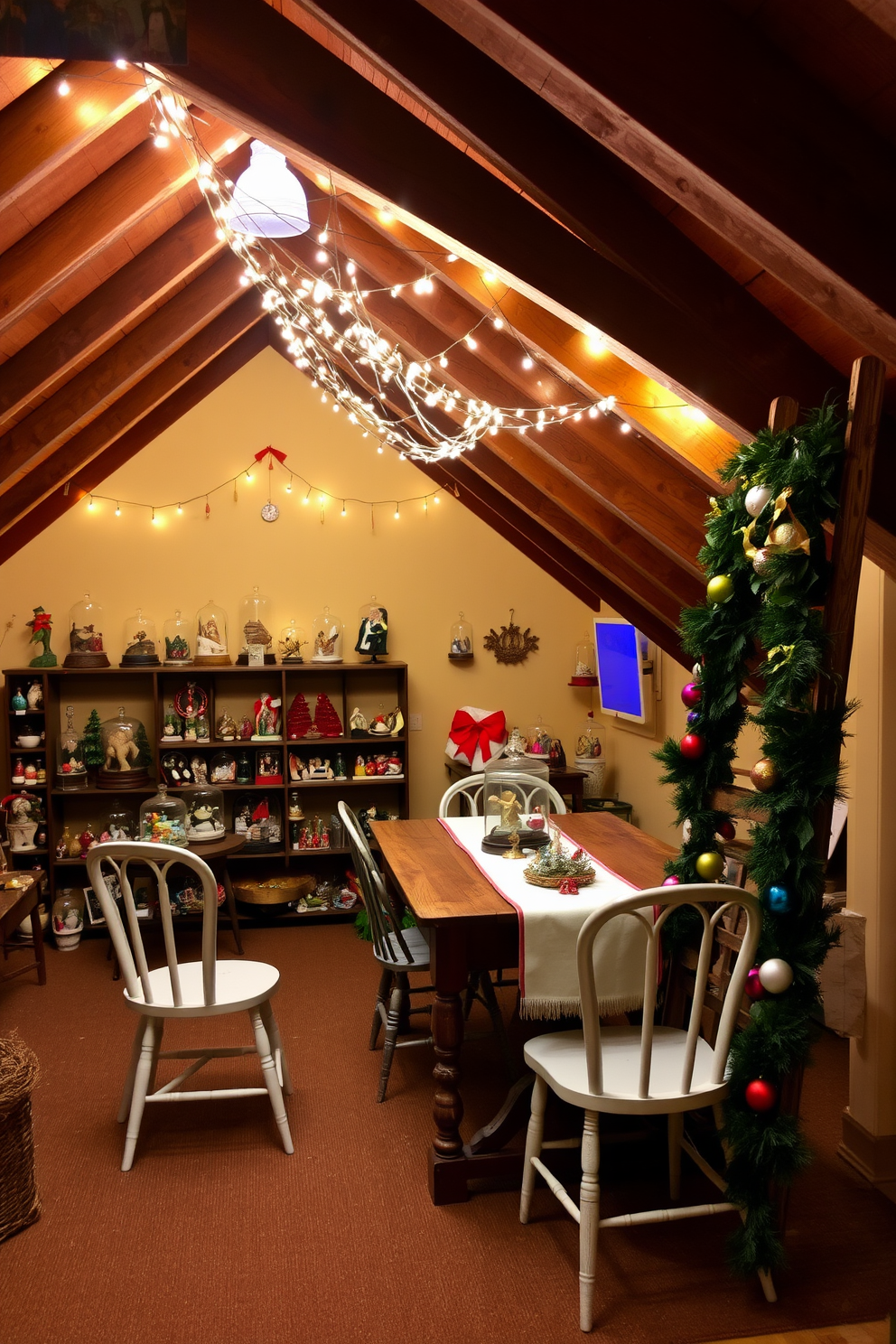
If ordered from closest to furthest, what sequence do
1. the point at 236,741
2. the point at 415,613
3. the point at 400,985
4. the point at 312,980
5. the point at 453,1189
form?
the point at 453,1189 < the point at 400,985 < the point at 312,980 < the point at 236,741 < the point at 415,613

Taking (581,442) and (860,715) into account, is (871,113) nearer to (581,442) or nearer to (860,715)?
(860,715)

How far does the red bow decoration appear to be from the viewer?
5703mm

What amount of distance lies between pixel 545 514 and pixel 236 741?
220 cm

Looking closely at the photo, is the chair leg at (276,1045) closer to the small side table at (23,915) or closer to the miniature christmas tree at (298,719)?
the small side table at (23,915)

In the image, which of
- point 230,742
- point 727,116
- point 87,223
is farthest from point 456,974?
point 230,742

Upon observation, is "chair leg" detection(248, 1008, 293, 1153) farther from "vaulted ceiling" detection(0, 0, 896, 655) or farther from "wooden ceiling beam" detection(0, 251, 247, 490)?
"wooden ceiling beam" detection(0, 251, 247, 490)

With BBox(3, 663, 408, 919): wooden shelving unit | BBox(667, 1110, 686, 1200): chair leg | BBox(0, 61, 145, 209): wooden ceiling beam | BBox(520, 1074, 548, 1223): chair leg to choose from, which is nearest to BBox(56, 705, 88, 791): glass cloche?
BBox(3, 663, 408, 919): wooden shelving unit

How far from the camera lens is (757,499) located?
2.20 meters

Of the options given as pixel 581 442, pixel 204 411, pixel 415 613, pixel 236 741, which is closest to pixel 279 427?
pixel 204 411

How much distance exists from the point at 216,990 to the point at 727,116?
259 cm

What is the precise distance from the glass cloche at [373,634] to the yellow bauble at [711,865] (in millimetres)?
3435

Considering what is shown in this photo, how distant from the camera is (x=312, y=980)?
4.53 m

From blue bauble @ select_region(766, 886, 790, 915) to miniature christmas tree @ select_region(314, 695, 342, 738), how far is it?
12.3 ft

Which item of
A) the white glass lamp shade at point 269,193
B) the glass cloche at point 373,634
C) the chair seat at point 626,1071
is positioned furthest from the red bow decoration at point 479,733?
the white glass lamp shade at point 269,193
